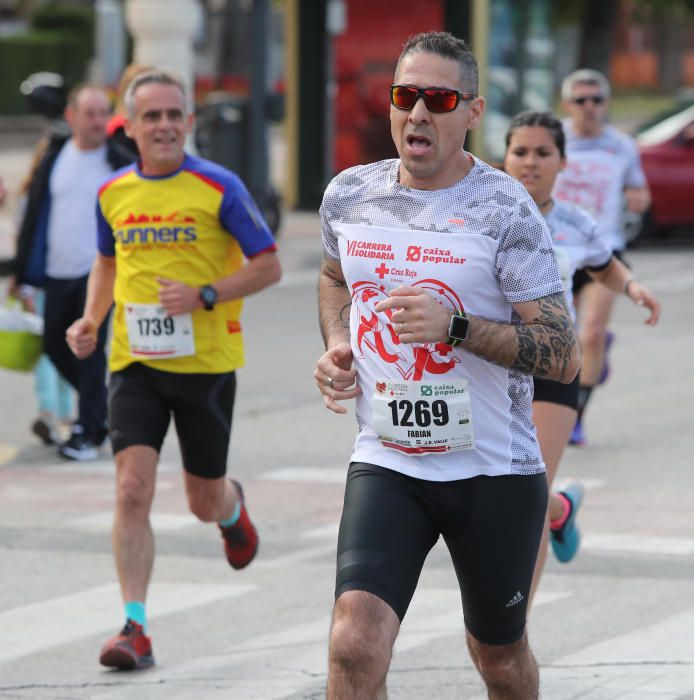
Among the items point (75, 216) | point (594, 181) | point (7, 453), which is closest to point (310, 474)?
point (7, 453)

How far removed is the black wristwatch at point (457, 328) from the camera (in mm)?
4469

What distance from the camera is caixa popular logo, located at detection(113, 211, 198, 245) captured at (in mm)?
6840

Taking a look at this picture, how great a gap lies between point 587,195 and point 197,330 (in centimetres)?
462

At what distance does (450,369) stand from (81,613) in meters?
2.86

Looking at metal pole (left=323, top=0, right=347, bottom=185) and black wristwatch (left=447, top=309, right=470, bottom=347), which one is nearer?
black wristwatch (left=447, top=309, right=470, bottom=347)

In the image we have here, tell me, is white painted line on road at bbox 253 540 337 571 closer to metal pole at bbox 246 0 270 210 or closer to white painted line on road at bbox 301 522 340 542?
white painted line on road at bbox 301 522 340 542

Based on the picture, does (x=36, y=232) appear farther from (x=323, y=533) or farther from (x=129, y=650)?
(x=129, y=650)

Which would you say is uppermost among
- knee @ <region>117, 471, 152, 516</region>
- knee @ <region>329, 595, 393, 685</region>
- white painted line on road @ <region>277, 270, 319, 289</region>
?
knee @ <region>329, 595, 393, 685</region>

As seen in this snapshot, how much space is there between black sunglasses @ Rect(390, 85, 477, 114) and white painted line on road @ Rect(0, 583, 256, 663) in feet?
8.73

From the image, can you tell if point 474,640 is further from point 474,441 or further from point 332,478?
point 332,478

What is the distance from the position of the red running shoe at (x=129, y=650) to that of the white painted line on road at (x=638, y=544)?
2.47m

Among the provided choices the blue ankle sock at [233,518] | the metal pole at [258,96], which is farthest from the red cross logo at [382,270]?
the metal pole at [258,96]

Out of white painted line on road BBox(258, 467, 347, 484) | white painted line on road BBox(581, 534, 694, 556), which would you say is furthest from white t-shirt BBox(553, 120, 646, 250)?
white painted line on road BBox(581, 534, 694, 556)

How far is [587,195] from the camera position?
11031 millimetres
